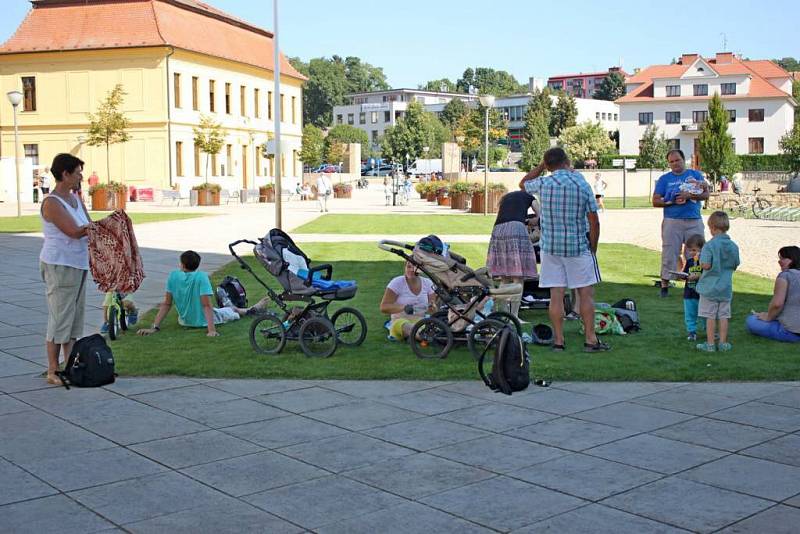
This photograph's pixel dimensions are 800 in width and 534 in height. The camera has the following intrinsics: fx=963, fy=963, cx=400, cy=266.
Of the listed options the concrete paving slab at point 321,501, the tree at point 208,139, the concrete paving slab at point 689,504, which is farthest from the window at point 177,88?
the concrete paving slab at point 689,504

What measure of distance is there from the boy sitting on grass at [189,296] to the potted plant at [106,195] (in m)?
29.9

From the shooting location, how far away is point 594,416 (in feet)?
21.5

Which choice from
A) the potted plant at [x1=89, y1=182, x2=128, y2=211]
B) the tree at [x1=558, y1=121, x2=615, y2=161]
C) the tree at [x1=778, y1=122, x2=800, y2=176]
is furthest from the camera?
the tree at [x1=558, y1=121, x2=615, y2=161]

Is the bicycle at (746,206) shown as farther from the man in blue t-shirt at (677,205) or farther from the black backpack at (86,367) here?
the black backpack at (86,367)

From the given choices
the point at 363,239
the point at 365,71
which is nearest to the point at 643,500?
the point at 363,239

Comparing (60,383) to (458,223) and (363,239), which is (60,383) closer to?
(363,239)

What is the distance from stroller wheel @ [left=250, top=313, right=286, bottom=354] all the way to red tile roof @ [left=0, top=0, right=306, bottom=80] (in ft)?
149

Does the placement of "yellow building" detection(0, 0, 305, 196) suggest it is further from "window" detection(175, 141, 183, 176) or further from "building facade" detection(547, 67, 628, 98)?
"building facade" detection(547, 67, 628, 98)

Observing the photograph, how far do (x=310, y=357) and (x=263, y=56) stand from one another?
190 feet

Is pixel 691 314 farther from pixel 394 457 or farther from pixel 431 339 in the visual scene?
pixel 394 457

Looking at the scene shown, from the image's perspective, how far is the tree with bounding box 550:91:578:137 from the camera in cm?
11394

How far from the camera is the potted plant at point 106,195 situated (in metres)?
38.6

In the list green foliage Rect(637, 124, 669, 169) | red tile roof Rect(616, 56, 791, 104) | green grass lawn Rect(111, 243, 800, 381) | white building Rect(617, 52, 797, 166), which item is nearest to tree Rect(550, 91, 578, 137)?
red tile roof Rect(616, 56, 791, 104)

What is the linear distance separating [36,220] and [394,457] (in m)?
28.8
